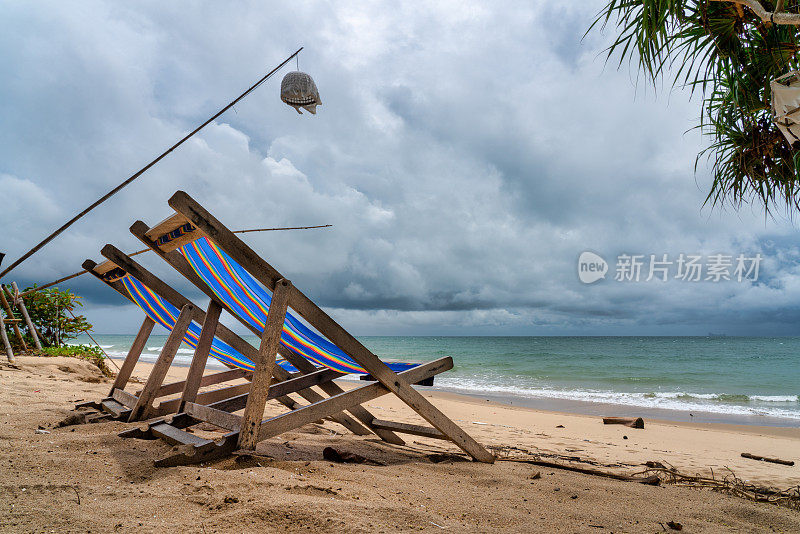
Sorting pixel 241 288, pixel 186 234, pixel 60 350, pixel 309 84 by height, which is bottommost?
pixel 60 350

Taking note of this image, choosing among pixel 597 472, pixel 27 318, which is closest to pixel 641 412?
pixel 597 472

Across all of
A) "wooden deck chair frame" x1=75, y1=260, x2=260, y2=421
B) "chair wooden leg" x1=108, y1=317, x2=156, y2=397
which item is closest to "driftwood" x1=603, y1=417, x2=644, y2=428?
"wooden deck chair frame" x1=75, y1=260, x2=260, y2=421

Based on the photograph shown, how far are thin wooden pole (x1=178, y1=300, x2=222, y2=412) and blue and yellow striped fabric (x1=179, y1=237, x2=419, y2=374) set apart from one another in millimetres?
225

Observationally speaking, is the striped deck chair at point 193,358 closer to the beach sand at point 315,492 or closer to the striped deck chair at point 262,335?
the striped deck chair at point 262,335

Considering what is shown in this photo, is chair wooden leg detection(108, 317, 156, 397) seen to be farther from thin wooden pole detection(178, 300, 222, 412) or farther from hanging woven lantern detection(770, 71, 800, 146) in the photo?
hanging woven lantern detection(770, 71, 800, 146)

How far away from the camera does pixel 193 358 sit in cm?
331

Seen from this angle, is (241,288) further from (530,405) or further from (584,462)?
(530,405)

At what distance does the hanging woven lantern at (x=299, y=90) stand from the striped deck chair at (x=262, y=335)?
9.33 ft

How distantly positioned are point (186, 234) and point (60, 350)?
7946 millimetres

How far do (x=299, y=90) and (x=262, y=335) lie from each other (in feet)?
11.8

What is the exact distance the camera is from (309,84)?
5469 mm

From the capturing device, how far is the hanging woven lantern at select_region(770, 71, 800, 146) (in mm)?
2445

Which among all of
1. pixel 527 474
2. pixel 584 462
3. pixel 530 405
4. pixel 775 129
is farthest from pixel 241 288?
pixel 530 405

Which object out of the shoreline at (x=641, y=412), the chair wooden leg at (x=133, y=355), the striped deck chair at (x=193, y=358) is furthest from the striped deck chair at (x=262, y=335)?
the shoreline at (x=641, y=412)
